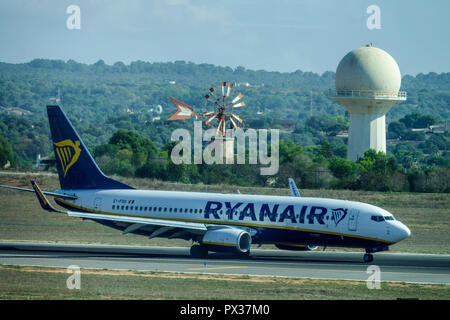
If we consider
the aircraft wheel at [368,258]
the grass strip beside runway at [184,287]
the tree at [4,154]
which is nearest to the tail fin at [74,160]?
the grass strip beside runway at [184,287]

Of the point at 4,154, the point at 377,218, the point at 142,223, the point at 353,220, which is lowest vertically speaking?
the point at 142,223

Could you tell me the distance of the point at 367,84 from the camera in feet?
429

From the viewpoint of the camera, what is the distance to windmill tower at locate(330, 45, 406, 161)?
13062 cm

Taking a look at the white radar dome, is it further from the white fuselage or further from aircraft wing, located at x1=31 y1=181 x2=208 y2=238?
aircraft wing, located at x1=31 y1=181 x2=208 y2=238

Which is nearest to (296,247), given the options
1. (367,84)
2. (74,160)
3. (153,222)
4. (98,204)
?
(153,222)

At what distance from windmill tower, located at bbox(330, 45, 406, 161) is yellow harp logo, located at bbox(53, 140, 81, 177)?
73.5m

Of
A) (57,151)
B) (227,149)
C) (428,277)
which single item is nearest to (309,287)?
(428,277)

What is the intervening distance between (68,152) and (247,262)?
19.6 metres

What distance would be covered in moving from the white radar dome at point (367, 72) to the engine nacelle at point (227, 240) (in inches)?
3117

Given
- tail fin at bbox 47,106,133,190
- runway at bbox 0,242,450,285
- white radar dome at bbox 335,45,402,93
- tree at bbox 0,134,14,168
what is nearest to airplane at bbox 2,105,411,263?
tail fin at bbox 47,106,133,190

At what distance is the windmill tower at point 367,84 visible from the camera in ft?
429

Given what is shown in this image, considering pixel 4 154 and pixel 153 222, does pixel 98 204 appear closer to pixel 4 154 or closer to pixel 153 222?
pixel 153 222
